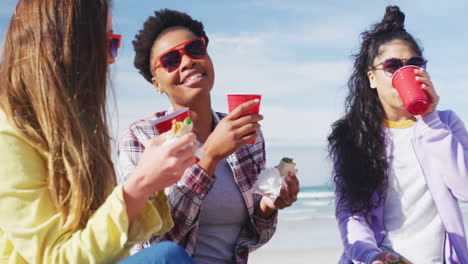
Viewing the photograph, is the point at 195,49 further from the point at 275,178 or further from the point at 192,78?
the point at 275,178

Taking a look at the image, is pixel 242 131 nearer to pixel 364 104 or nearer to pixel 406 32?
pixel 364 104

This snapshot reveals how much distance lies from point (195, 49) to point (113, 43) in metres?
0.99

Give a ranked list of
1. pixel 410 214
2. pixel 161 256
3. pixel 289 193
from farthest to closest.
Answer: pixel 410 214, pixel 289 193, pixel 161 256

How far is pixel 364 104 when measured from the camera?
3832 mm

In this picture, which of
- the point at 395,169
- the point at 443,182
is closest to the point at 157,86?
the point at 395,169

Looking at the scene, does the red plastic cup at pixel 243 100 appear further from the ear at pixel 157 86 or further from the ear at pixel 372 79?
the ear at pixel 372 79

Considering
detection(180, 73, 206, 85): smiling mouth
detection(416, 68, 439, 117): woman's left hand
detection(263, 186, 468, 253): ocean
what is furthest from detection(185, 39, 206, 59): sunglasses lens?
detection(263, 186, 468, 253): ocean

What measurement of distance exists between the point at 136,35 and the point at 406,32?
1869 millimetres

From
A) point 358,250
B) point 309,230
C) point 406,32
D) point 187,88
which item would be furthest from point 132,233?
point 309,230

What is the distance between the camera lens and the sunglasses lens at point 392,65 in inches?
139

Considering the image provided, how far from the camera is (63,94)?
6.76ft

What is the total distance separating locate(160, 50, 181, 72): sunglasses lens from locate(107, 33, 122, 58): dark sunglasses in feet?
2.92

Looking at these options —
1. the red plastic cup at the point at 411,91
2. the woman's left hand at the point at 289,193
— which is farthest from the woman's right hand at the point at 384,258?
the red plastic cup at the point at 411,91

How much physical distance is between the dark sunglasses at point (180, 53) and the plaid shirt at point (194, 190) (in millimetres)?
331
